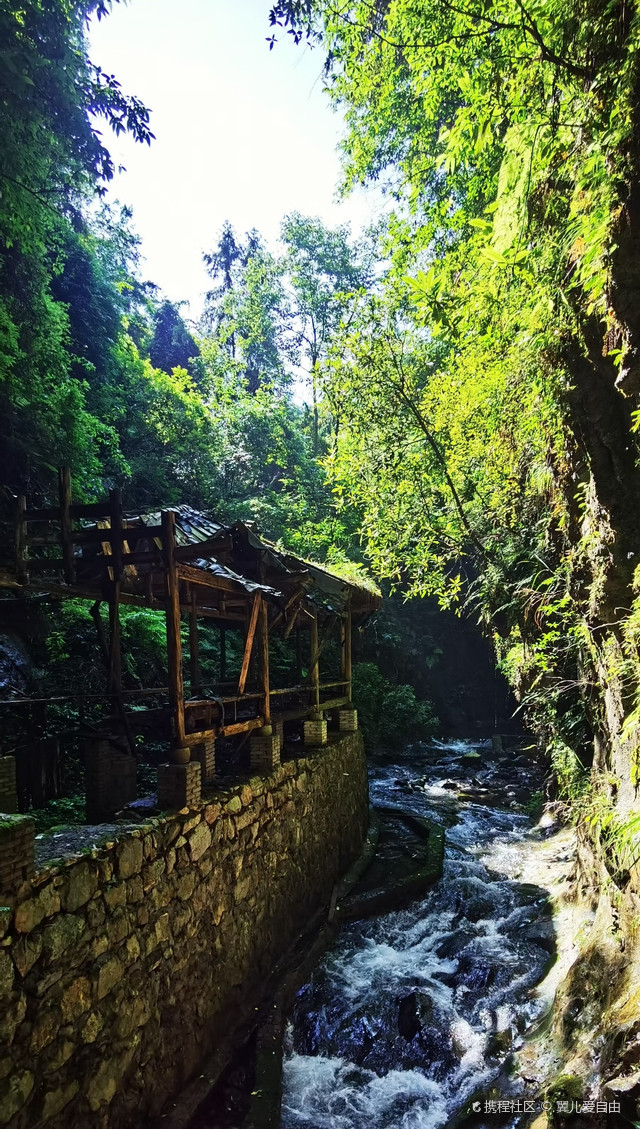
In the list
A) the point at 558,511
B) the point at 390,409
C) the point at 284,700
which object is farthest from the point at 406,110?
the point at 284,700

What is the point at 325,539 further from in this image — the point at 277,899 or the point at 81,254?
the point at 277,899

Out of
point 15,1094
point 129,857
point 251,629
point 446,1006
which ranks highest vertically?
point 251,629

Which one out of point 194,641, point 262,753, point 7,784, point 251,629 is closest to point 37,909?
point 7,784

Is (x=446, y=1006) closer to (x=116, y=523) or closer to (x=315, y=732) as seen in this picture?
(x=315, y=732)

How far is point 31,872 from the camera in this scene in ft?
10.7

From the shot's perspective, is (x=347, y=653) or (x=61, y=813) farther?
(x=347, y=653)

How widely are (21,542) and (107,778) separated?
296 centimetres

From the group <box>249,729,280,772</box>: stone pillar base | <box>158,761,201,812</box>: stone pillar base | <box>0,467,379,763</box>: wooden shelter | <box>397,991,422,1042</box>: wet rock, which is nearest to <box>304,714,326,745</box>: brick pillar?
<box>0,467,379,763</box>: wooden shelter

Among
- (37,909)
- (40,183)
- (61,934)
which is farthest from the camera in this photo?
(40,183)

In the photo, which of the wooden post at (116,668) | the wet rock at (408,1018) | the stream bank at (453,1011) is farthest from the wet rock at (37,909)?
the wet rock at (408,1018)

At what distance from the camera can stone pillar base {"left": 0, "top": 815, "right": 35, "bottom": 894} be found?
309cm

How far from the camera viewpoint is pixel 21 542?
4340 millimetres

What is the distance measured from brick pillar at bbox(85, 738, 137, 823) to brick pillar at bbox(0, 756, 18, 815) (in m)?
0.72

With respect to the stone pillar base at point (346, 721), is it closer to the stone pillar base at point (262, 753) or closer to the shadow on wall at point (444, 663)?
the stone pillar base at point (262, 753)
